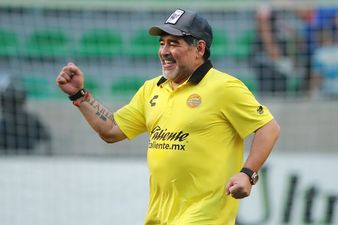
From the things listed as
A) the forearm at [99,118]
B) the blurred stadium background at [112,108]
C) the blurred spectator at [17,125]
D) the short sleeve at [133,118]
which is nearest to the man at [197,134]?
the short sleeve at [133,118]

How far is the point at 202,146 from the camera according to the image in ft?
17.4

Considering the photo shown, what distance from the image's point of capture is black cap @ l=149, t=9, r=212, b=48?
17.6 feet

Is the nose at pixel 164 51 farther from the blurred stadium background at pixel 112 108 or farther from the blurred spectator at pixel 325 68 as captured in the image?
the blurred spectator at pixel 325 68

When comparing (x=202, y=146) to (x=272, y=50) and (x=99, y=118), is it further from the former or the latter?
(x=272, y=50)

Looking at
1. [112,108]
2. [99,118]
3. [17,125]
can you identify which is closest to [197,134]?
[99,118]

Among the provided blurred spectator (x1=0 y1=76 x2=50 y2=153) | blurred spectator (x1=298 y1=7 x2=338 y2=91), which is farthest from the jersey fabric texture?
blurred spectator (x1=298 y1=7 x2=338 y2=91)

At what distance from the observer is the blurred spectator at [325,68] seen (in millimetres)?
9922

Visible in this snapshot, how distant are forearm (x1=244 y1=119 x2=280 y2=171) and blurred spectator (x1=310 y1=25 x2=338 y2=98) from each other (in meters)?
4.71

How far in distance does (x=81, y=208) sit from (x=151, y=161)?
4478mm

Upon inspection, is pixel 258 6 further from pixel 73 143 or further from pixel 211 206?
pixel 211 206

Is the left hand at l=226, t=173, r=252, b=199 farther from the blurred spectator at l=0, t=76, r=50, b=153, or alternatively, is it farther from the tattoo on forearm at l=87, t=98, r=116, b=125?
the blurred spectator at l=0, t=76, r=50, b=153

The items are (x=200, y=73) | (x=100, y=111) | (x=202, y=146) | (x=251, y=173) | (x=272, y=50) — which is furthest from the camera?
(x=272, y=50)

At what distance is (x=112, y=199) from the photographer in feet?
32.0

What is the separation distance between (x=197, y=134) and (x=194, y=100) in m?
0.19
